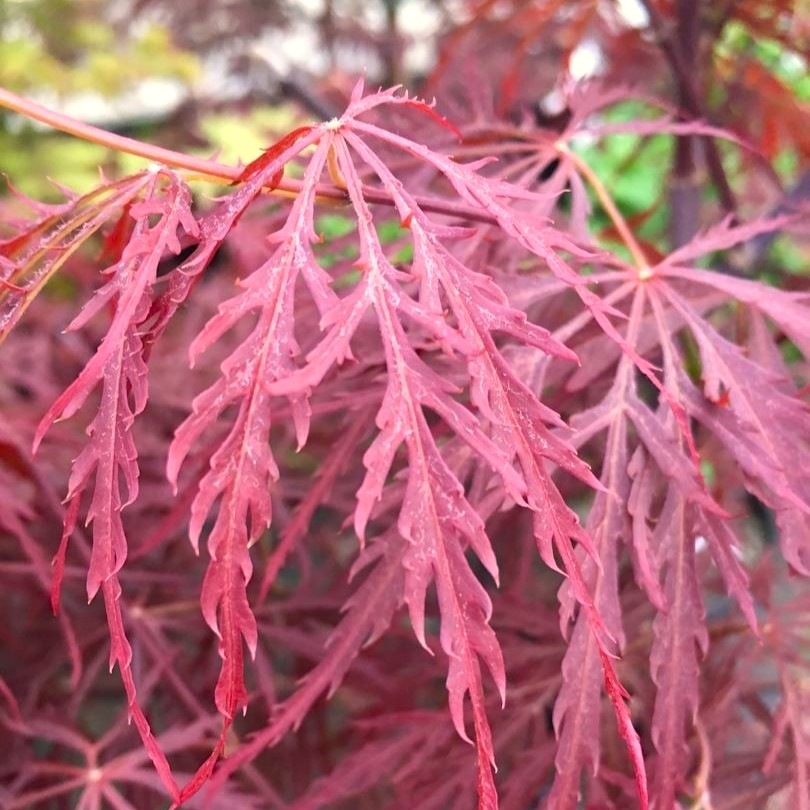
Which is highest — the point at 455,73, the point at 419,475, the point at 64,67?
the point at 64,67

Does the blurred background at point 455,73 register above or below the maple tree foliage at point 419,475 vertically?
above

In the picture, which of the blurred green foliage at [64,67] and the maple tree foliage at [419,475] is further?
the blurred green foliage at [64,67]

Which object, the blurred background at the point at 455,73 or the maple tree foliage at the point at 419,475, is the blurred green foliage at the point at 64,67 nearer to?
the blurred background at the point at 455,73

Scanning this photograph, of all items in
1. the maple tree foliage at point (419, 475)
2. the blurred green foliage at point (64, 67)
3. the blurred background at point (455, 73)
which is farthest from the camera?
the blurred green foliage at point (64, 67)

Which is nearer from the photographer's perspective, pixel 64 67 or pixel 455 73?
pixel 455 73

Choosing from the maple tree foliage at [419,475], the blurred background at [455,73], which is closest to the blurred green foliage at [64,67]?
the blurred background at [455,73]

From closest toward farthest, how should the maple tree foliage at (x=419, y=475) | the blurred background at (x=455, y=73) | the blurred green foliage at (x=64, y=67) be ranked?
1. the maple tree foliage at (x=419, y=475)
2. the blurred background at (x=455, y=73)
3. the blurred green foliage at (x=64, y=67)

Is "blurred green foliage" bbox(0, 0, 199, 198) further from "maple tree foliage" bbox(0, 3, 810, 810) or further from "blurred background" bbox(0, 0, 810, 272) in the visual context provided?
"maple tree foliage" bbox(0, 3, 810, 810)

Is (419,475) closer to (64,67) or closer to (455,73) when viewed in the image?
(455,73)

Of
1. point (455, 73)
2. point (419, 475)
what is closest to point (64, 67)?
point (455, 73)

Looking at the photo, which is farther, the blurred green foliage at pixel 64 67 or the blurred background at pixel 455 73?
the blurred green foliage at pixel 64 67
